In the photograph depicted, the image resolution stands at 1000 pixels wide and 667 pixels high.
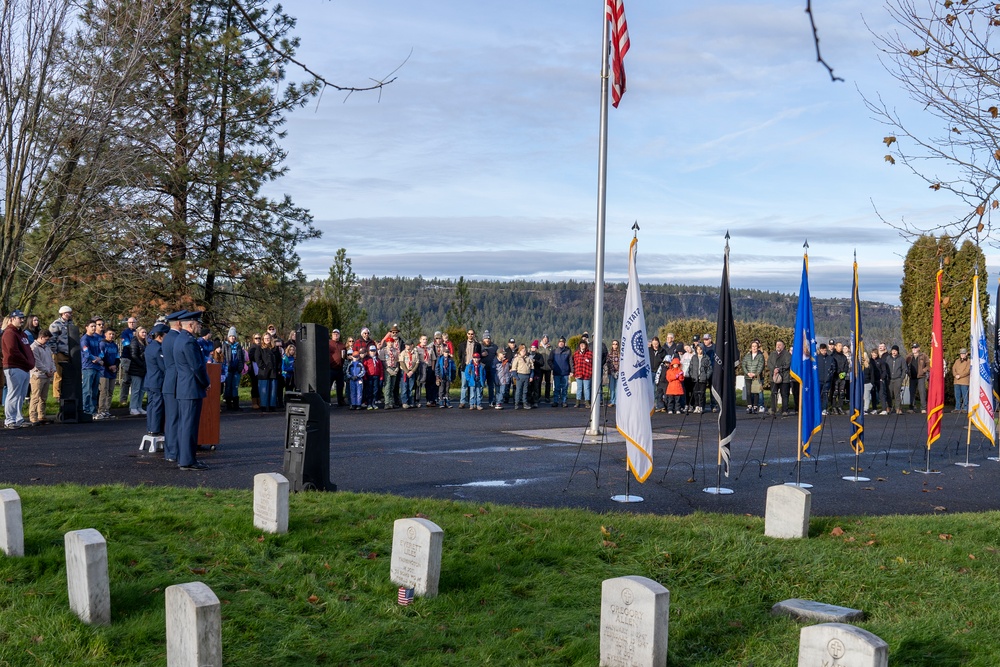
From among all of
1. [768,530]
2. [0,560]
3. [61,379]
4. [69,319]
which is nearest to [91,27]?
[69,319]

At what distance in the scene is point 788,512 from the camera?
27.9 feet

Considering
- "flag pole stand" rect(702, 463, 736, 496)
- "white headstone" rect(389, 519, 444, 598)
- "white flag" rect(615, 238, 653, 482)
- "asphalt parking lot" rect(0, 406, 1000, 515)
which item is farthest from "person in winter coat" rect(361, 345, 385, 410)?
"white headstone" rect(389, 519, 444, 598)

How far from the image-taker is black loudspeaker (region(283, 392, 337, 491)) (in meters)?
9.98

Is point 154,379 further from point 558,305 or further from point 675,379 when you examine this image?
point 558,305

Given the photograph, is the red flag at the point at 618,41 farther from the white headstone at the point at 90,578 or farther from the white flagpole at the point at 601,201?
the white headstone at the point at 90,578

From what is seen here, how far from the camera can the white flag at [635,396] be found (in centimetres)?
1079

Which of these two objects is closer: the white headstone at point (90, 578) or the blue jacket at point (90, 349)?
the white headstone at point (90, 578)

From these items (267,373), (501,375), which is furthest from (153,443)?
(501,375)

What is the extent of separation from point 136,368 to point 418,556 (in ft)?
45.1

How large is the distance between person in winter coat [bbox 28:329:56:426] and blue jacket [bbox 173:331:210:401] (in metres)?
5.89

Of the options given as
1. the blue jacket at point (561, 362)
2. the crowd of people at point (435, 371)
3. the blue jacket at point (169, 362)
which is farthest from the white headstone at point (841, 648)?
the blue jacket at point (561, 362)

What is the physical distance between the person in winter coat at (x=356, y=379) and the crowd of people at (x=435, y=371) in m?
0.03

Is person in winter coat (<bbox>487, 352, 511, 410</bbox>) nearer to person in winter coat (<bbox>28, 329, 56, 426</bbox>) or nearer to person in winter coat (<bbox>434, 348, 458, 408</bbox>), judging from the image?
person in winter coat (<bbox>434, 348, 458, 408</bbox>)

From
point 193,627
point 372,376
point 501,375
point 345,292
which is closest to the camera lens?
point 193,627
